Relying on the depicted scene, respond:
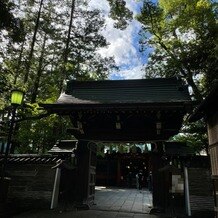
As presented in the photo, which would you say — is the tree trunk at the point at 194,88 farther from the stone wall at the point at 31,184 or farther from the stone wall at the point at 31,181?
the stone wall at the point at 31,184

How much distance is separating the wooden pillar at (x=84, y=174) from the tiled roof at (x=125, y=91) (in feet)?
7.35

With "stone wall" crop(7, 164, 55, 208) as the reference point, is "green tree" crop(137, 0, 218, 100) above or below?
above

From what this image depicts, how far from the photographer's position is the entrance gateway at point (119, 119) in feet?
32.7

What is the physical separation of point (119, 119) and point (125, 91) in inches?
88.1

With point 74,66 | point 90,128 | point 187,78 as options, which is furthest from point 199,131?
point 74,66

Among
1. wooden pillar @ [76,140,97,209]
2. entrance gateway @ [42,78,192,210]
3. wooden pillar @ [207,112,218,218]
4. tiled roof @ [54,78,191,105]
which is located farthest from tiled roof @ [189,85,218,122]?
wooden pillar @ [76,140,97,209]

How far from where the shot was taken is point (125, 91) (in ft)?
41.2

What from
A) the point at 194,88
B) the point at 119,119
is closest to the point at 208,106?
the point at 119,119

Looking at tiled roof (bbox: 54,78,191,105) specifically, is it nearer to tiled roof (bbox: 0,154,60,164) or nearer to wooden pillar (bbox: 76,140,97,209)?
wooden pillar (bbox: 76,140,97,209)

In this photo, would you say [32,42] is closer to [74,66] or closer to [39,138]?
[74,66]

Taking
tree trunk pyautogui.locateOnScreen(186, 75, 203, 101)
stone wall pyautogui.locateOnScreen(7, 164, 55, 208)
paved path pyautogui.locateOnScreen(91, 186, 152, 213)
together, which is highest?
tree trunk pyautogui.locateOnScreen(186, 75, 203, 101)

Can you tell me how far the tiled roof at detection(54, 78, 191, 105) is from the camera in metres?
11.4

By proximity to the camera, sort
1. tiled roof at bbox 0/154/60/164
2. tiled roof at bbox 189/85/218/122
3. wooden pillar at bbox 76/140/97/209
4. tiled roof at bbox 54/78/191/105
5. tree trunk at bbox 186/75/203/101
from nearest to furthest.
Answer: tiled roof at bbox 189/85/218/122
wooden pillar at bbox 76/140/97/209
tiled roof at bbox 0/154/60/164
tiled roof at bbox 54/78/191/105
tree trunk at bbox 186/75/203/101

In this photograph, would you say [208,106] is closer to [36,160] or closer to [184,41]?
[36,160]
